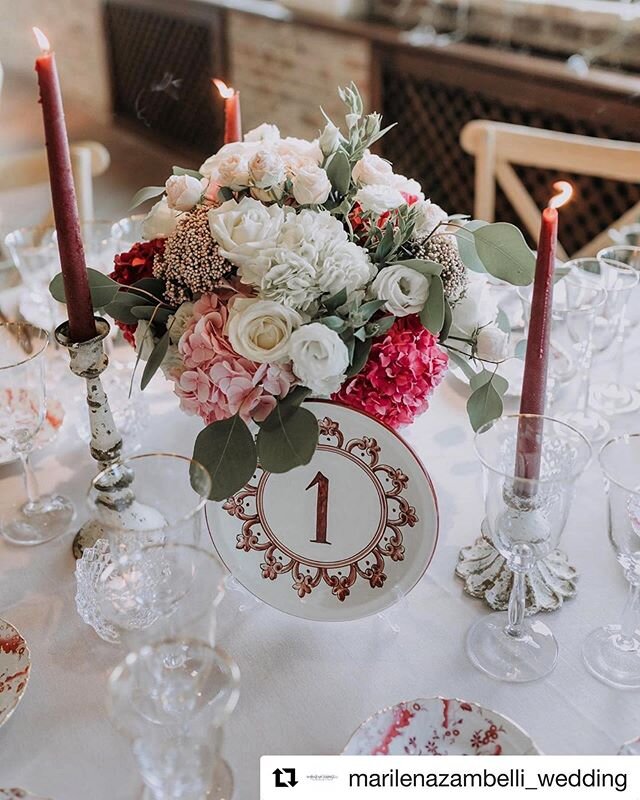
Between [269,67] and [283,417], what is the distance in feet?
11.4

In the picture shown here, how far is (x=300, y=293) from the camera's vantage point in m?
0.79

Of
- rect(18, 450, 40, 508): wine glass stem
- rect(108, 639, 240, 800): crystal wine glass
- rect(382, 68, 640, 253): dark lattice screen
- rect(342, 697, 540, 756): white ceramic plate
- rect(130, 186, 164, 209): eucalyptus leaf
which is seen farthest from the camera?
rect(382, 68, 640, 253): dark lattice screen

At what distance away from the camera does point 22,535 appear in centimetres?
104

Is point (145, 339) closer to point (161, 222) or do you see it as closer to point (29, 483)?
point (161, 222)

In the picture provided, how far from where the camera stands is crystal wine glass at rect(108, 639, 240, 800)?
0.64 m

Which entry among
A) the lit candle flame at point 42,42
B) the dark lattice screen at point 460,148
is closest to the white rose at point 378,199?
the lit candle flame at point 42,42

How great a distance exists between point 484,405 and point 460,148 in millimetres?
2456

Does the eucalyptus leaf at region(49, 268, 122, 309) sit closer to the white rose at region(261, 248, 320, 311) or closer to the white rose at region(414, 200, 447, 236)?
the white rose at region(261, 248, 320, 311)

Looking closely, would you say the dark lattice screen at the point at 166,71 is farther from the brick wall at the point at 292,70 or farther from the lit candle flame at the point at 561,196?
the lit candle flame at the point at 561,196

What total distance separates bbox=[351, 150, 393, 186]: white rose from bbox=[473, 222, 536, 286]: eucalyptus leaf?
11cm

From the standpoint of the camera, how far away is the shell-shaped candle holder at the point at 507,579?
36.4 inches

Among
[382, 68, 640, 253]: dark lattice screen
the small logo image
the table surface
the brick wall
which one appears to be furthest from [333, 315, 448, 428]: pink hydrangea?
the brick wall

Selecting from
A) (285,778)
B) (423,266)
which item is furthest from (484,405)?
(285,778)

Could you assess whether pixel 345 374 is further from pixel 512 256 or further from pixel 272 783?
pixel 272 783
